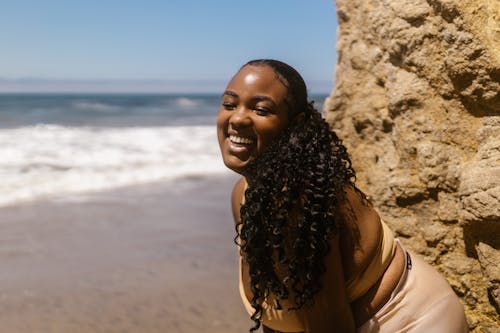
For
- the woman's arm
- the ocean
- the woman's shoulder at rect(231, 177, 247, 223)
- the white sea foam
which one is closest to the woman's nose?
the woman's shoulder at rect(231, 177, 247, 223)

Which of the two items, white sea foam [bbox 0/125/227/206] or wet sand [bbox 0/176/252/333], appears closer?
wet sand [bbox 0/176/252/333]

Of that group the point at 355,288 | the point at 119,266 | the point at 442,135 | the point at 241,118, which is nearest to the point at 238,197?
the point at 241,118

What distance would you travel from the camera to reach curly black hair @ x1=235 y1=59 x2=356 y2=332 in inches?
63.7

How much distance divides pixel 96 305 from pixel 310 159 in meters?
2.77

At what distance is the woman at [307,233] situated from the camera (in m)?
1.64

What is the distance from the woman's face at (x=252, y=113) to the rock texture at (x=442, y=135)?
96 centimetres

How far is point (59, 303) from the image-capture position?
3.94 meters

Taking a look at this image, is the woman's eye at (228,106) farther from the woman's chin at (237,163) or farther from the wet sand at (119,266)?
the wet sand at (119,266)

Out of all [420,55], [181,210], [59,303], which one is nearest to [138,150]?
[181,210]

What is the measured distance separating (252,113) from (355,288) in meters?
0.67

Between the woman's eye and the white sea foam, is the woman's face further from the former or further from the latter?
the white sea foam

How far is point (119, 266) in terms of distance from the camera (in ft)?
15.4

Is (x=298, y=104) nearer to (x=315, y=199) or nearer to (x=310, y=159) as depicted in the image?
(x=310, y=159)

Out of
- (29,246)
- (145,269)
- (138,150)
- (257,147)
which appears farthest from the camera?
(138,150)
